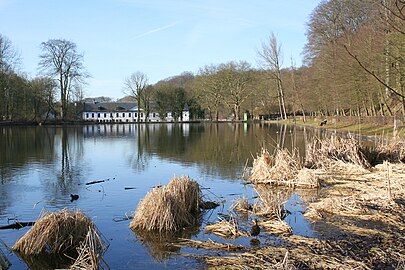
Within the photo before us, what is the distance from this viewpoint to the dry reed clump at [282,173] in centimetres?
1692

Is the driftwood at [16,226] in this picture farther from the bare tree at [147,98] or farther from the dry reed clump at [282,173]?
the bare tree at [147,98]

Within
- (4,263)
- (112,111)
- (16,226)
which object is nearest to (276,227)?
(4,263)

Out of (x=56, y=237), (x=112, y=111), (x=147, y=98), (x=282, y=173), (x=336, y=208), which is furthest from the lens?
(x=112, y=111)

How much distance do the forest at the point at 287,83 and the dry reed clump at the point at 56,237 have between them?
7336mm

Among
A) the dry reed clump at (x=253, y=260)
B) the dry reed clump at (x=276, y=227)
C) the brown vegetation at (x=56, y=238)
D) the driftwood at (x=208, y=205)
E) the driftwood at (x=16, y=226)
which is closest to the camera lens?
the dry reed clump at (x=253, y=260)

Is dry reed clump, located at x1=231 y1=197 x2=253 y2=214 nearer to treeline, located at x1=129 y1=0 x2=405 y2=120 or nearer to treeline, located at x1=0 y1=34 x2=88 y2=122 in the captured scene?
treeline, located at x1=129 y1=0 x2=405 y2=120

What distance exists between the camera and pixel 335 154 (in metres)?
20.5

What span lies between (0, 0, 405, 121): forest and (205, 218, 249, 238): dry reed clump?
6.02 metres

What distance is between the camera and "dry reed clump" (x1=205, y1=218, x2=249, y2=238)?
34.3 feet

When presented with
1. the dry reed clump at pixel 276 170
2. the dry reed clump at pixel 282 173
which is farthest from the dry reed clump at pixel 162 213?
the dry reed clump at pixel 276 170

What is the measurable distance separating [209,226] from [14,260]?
454 centimetres

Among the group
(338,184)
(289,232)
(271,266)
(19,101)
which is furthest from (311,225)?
(19,101)

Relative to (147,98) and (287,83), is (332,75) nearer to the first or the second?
(287,83)

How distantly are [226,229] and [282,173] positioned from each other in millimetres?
7804
